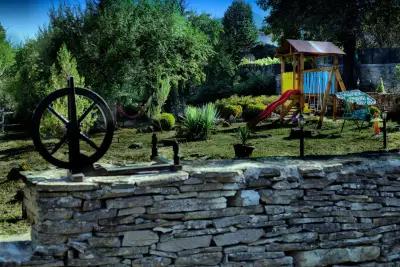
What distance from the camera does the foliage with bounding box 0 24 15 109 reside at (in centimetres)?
2369

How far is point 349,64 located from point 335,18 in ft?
10.0

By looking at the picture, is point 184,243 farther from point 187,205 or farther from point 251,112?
point 251,112

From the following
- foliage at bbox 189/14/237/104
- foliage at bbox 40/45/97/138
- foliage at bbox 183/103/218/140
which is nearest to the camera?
foliage at bbox 40/45/97/138

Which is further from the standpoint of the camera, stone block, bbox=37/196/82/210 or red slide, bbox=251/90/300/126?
red slide, bbox=251/90/300/126

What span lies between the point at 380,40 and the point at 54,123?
2325cm

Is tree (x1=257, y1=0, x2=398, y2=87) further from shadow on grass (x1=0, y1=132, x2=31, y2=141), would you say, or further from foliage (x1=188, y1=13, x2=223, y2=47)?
shadow on grass (x1=0, y1=132, x2=31, y2=141)

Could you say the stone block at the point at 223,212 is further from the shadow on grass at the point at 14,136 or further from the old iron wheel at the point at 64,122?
the shadow on grass at the point at 14,136

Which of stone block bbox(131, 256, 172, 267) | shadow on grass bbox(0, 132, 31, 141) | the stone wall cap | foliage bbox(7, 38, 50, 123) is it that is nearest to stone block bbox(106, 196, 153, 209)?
the stone wall cap

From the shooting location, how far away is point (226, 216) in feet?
16.8

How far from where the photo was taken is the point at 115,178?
4.88 m

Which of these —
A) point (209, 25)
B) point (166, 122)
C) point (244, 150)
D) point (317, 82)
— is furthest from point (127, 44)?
point (209, 25)

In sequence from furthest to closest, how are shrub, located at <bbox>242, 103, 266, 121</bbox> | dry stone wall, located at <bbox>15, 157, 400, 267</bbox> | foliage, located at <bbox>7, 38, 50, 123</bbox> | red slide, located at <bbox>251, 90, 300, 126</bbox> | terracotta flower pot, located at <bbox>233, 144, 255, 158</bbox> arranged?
shrub, located at <bbox>242, 103, 266, 121</bbox> → foliage, located at <bbox>7, 38, 50, 123</bbox> → red slide, located at <bbox>251, 90, 300, 126</bbox> → terracotta flower pot, located at <bbox>233, 144, 255, 158</bbox> → dry stone wall, located at <bbox>15, 157, 400, 267</bbox>

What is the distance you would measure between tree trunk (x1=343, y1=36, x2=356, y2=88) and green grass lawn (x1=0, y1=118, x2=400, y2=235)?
7839 millimetres

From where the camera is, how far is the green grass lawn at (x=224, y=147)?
1050cm
